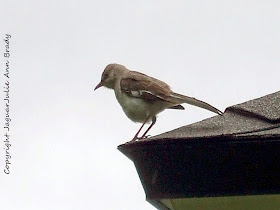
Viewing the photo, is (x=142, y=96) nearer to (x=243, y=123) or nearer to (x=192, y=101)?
(x=192, y=101)

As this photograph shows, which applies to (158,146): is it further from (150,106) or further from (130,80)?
(130,80)

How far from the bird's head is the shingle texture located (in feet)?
10.4

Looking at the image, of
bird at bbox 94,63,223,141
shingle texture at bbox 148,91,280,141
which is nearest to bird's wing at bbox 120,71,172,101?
bird at bbox 94,63,223,141

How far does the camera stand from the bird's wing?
482 centimetres

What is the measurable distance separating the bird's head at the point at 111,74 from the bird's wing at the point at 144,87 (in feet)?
1.00

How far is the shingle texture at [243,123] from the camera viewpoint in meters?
2.24

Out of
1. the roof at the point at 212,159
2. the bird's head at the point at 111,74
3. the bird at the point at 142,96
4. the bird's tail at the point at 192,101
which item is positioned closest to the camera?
the roof at the point at 212,159

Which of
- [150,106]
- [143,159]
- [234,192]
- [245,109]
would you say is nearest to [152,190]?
[143,159]

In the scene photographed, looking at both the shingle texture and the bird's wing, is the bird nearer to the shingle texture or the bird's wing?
the bird's wing

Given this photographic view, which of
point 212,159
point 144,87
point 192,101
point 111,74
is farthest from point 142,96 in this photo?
point 212,159

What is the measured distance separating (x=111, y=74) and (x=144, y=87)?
0.92 m

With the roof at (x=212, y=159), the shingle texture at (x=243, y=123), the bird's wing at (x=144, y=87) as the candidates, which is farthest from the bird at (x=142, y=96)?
the roof at (x=212, y=159)

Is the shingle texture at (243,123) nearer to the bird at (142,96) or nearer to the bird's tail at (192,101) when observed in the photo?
the bird's tail at (192,101)

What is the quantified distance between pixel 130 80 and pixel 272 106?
2.89 metres
